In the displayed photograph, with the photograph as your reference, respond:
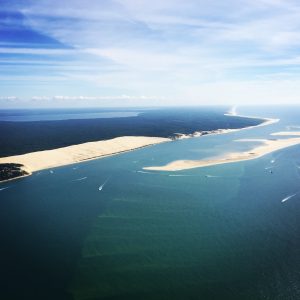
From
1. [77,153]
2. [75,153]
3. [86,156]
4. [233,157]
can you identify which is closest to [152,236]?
[233,157]

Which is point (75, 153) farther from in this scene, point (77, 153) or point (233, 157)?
point (233, 157)

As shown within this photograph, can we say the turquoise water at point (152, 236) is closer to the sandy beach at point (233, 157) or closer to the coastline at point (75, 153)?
the sandy beach at point (233, 157)

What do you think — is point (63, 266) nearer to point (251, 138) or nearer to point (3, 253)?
point (3, 253)

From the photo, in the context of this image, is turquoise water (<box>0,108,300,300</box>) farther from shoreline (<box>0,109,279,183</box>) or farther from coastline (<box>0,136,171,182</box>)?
coastline (<box>0,136,171,182</box>)

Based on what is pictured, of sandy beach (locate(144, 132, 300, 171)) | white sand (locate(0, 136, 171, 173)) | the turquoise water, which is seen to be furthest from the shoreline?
sandy beach (locate(144, 132, 300, 171))

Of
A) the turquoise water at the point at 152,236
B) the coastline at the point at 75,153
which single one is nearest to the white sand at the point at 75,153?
the coastline at the point at 75,153

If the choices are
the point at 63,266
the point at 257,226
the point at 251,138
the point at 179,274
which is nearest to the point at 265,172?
the point at 257,226

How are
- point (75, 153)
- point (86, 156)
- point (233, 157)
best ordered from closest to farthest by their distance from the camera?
point (233, 157)
point (86, 156)
point (75, 153)
